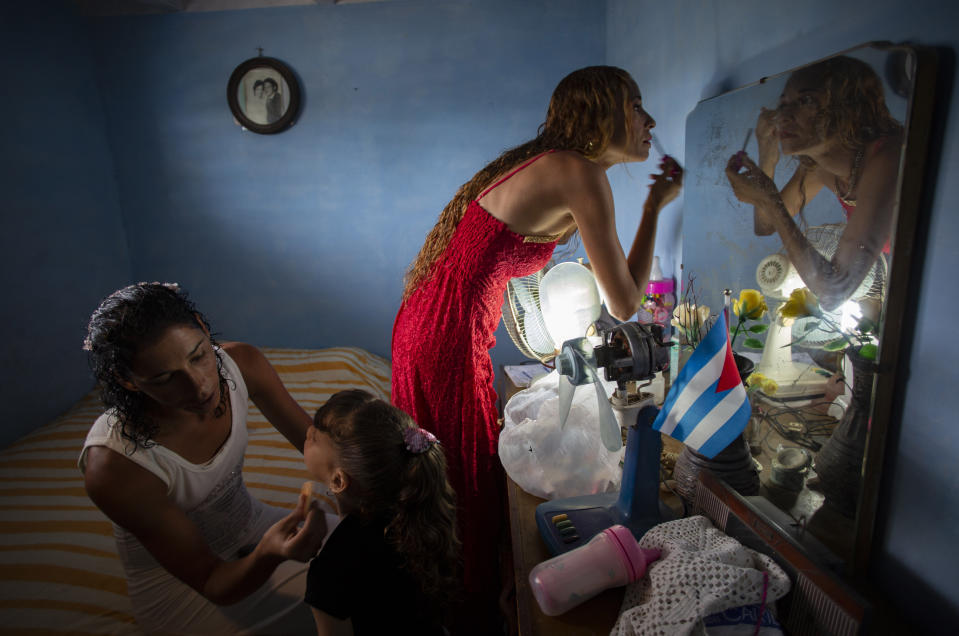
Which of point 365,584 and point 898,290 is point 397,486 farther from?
Answer: point 898,290

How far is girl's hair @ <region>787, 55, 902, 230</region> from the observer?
2.27ft

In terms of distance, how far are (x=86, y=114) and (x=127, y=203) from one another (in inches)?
20.4

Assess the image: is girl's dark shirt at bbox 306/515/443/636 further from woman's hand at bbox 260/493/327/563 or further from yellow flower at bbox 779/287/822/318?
yellow flower at bbox 779/287/822/318

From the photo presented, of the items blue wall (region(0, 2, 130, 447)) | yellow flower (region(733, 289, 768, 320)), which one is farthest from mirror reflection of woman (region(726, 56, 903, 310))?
blue wall (region(0, 2, 130, 447))

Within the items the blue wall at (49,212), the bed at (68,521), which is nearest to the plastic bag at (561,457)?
the bed at (68,521)

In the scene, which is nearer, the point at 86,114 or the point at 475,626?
the point at 475,626

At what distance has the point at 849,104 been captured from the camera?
29.5 inches

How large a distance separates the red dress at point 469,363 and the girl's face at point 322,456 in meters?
0.33

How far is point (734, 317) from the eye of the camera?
3.59 feet

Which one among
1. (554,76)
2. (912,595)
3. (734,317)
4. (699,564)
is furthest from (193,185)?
(912,595)

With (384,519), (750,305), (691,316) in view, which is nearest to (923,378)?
(750,305)

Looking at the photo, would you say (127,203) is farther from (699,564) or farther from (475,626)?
(699,564)

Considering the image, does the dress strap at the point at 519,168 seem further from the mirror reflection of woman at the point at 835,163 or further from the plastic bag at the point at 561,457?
the plastic bag at the point at 561,457

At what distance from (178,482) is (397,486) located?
1.77 feet
